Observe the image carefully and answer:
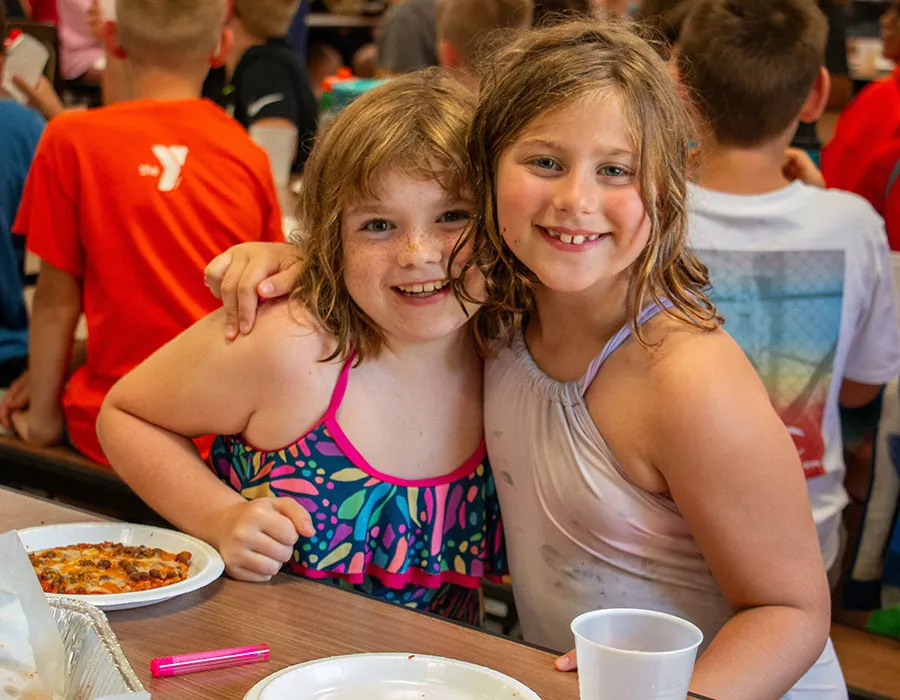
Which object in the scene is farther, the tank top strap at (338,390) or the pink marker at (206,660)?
the tank top strap at (338,390)

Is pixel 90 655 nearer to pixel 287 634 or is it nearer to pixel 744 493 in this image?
pixel 287 634

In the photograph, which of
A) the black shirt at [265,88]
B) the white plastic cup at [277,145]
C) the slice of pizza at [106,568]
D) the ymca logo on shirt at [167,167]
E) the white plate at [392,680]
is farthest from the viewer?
the black shirt at [265,88]

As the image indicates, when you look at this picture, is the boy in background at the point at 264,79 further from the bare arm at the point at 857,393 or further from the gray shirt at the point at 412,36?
the bare arm at the point at 857,393

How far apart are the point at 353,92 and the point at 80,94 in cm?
314

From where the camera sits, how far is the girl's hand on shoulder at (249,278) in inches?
58.1

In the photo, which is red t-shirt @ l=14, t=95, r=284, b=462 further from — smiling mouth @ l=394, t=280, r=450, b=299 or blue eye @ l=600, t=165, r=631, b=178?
blue eye @ l=600, t=165, r=631, b=178

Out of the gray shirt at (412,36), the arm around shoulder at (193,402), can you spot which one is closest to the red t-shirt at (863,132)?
the arm around shoulder at (193,402)

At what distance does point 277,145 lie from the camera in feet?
11.4

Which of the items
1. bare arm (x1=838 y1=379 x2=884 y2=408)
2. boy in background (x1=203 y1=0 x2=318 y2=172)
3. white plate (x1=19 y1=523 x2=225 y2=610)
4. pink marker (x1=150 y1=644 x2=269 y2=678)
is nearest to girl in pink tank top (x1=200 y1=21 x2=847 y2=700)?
white plate (x1=19 y1=523 x2=225 y2=610)

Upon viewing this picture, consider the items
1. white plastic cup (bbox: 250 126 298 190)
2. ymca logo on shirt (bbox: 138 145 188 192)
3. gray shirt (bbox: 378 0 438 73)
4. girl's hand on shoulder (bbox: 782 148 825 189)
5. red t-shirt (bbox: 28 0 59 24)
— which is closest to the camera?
ymca logo on shirt (bbox: 138 145 188 192)

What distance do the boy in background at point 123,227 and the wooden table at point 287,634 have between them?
3.68 feet

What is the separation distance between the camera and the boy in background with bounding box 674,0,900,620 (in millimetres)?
1996

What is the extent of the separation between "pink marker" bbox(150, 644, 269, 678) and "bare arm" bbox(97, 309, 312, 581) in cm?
31

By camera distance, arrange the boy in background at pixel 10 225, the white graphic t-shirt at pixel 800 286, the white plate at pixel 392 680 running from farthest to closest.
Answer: the boy in background at pixel 10 225 → the white graphic t-shirt at pixel 800 286 → the white plate at pixel 392 680
